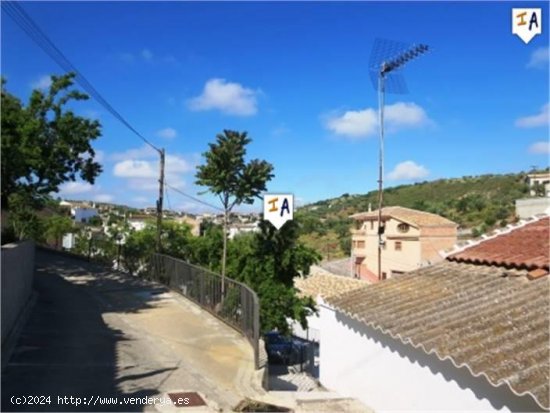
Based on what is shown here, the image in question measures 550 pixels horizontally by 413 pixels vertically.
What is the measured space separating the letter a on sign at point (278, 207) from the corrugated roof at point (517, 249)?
14.7 ft

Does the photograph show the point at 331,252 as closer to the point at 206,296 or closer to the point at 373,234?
the point at 373,234

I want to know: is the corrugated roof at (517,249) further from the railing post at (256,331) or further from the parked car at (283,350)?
the parked car at (283,350)

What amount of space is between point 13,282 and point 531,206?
11724 mm

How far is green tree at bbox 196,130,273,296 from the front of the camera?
13867 millimetres

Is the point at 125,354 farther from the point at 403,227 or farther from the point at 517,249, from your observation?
the point at 403,227

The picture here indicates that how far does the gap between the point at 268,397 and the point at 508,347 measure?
333 cm

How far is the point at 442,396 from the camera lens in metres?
5.57

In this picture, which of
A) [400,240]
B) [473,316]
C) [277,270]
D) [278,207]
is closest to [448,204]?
[400,240]

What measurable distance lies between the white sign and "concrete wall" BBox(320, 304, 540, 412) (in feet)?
13.7

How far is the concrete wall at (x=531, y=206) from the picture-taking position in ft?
41.2

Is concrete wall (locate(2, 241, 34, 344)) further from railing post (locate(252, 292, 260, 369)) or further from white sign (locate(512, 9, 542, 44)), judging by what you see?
white sign (locate(512, 9, 542, 44))

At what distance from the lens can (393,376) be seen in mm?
6562

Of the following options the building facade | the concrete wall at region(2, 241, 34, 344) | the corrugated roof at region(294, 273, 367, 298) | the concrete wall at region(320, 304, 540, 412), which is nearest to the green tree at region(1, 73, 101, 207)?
the concrete wall at region(2, 241, 34, 344)

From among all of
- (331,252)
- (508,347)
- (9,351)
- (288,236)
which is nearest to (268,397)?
(508,347)
